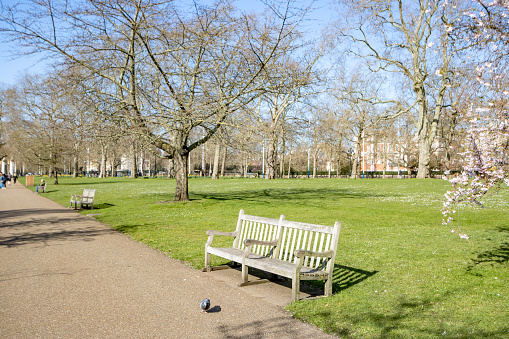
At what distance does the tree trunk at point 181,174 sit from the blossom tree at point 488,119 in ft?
47.7

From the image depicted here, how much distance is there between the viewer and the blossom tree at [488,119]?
5.46m

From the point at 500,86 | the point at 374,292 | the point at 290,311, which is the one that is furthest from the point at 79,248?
the point at 500,86

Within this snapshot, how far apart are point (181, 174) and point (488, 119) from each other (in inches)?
611

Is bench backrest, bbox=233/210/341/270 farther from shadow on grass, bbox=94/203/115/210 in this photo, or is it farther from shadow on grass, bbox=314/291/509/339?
shadow on grass, bbox=94/203/115/210

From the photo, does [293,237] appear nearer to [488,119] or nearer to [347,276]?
[347,276]

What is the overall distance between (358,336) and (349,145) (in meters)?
57.2

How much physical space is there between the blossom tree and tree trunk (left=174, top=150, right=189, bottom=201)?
14534 millimetres

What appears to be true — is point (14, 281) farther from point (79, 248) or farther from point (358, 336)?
point (358, 336)

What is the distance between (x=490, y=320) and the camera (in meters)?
4.66

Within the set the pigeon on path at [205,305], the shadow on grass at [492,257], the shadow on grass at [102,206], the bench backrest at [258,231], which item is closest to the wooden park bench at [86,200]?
the shadow on grass at [102,206]

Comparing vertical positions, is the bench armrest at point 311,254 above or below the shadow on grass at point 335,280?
above

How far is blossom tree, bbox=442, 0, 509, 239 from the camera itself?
17.9ft

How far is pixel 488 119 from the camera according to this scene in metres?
5.70

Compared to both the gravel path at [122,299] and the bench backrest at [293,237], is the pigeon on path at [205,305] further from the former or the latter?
the bench backrest at [293,237]
